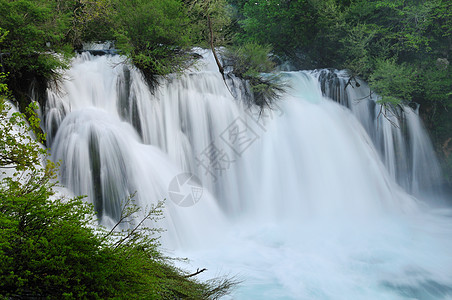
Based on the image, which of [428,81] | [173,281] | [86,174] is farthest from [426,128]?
[173,281]

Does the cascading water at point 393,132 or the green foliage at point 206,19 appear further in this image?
the cascading water at point 393,132

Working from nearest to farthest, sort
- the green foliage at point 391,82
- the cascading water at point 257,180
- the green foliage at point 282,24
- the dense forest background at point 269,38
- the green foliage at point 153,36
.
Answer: the cascading water at point 257,180
the dense forest background at point 269,38
the green foliage at point 153,36
the green foliage at point 391,82
the green foliage at point 282,24

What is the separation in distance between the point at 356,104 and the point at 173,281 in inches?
483

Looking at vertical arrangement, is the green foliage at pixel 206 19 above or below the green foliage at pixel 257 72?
above

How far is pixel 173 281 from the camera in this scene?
362 cm

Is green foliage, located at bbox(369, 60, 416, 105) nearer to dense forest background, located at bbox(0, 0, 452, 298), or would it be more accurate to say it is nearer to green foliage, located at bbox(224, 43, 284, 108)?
dense forest background, located at bbox(0, 0, 452, 298)

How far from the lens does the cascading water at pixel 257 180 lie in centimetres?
773

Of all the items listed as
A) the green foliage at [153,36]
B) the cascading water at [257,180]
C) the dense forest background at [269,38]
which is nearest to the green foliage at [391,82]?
the dense forest background at [269,38]

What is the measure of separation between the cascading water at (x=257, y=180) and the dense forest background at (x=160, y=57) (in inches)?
32.6

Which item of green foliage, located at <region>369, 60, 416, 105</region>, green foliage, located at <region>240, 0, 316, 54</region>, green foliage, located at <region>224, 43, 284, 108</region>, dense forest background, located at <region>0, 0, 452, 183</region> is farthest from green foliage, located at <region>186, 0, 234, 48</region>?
green foliage, located at <region>369, 60, 416, 105</region>

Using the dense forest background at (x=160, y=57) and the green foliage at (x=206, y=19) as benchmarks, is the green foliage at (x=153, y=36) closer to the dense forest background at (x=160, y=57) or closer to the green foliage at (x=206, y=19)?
the dense forest background at (x=160, y=57)

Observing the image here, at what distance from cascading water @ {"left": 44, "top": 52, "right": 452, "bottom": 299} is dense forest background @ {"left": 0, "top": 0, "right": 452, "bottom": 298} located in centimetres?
83

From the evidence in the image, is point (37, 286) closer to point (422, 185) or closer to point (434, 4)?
point (422, 185)

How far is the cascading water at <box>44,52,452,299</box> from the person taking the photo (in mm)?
7727
